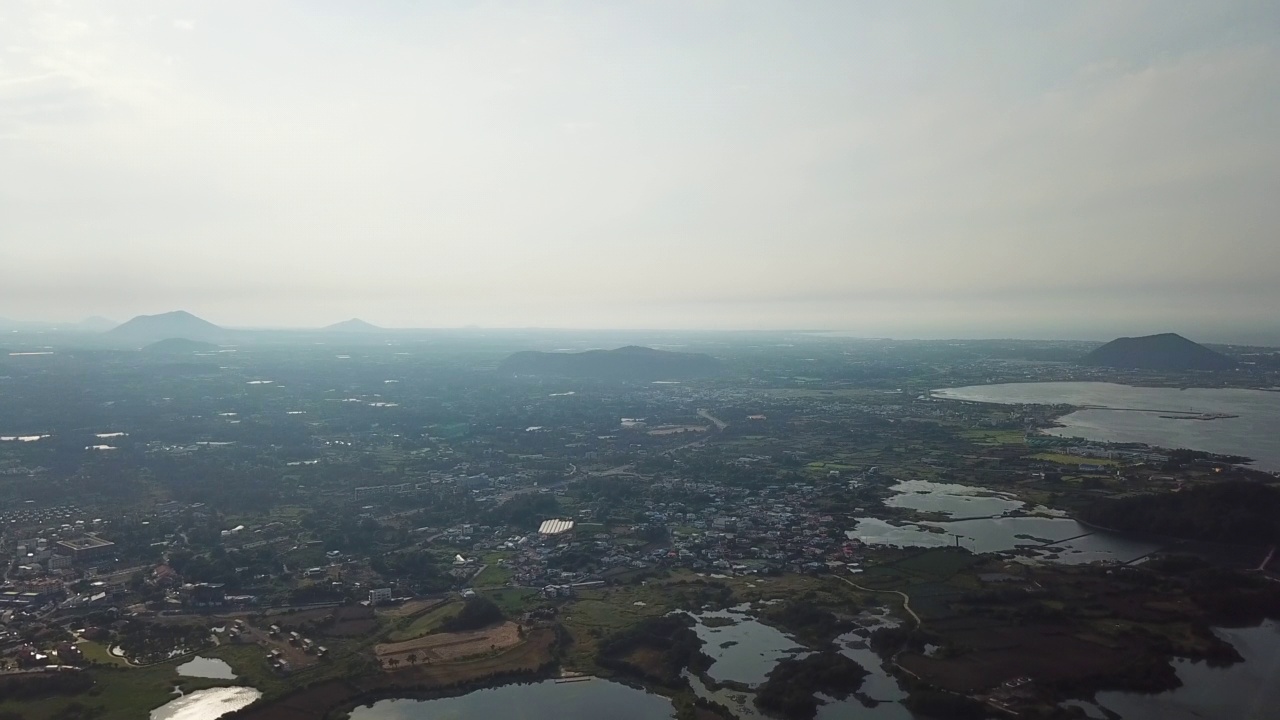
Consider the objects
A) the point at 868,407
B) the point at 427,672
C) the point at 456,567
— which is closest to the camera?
the point at 427,672

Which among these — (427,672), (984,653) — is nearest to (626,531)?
(427,672)

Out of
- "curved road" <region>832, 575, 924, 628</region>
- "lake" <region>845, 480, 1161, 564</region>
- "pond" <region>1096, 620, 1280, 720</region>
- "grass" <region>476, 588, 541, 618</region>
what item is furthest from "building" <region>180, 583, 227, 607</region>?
"pond" <region>1096, 620, 1280, 720</region>

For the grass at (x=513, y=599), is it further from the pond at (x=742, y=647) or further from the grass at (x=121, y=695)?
the grass at (x=121, y=695)

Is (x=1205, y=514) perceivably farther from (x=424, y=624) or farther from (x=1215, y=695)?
(x=424, y=624)

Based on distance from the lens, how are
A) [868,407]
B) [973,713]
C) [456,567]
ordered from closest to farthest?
[973,713] < [456,567] < [868,407]

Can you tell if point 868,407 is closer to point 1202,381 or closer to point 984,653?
point 1202,381

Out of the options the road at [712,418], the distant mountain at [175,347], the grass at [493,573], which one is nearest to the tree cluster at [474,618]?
the grass at [493,573]

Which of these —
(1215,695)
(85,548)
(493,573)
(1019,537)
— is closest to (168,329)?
(85,548)
